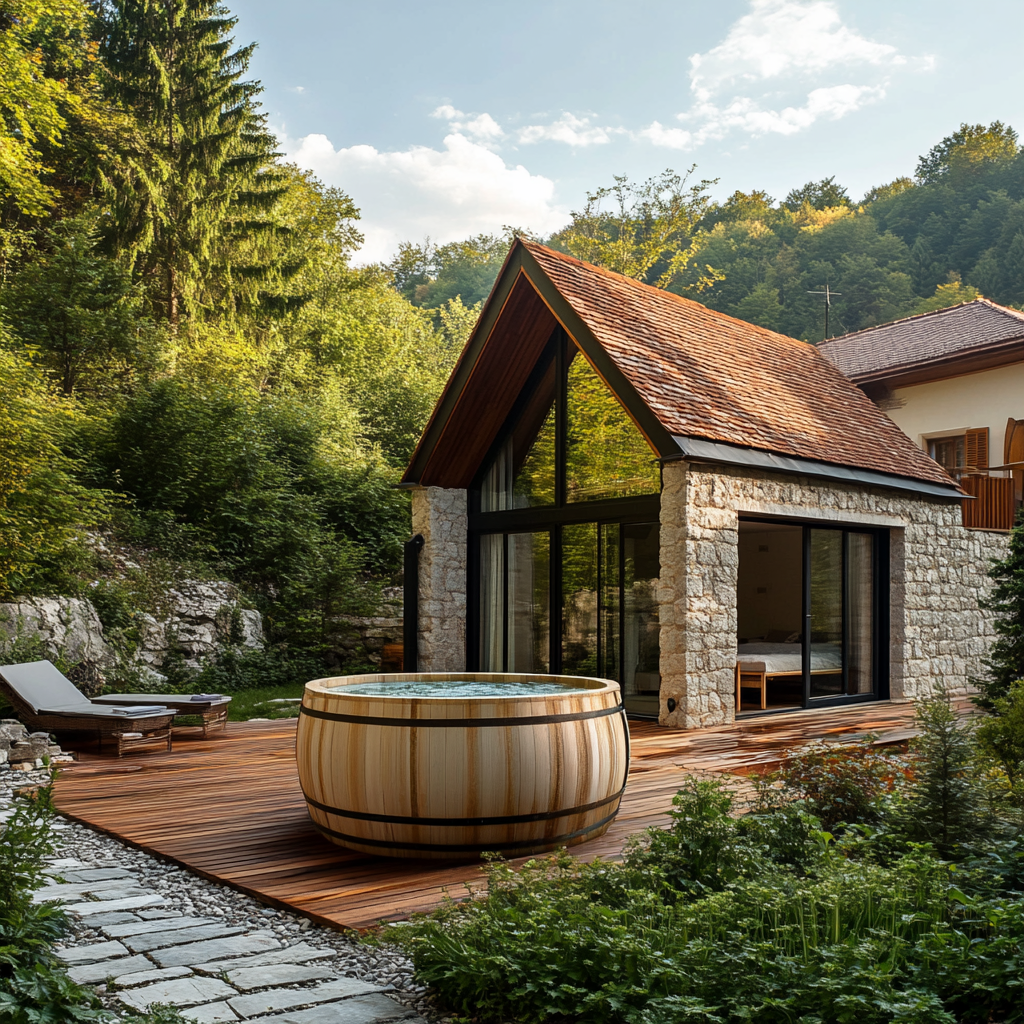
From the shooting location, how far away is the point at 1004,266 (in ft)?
93.4

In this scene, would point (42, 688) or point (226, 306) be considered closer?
point (42, 688)

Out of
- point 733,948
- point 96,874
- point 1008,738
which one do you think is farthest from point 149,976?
point 1008,738

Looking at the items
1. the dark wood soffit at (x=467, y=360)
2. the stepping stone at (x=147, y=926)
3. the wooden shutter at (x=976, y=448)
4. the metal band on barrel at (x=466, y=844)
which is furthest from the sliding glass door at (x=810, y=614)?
the stepping stone at (x=147, y=926)

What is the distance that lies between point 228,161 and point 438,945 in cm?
2001

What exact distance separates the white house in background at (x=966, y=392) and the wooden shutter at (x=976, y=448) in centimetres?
2

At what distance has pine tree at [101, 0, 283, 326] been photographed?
19.0m

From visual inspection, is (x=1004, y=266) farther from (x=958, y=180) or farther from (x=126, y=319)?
(x=126, y=319)

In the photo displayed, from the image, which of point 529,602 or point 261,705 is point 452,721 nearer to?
point 529,602

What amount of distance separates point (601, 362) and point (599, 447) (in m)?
1.07

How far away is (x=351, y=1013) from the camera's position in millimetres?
2686

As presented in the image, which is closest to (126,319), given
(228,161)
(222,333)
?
(222,333)

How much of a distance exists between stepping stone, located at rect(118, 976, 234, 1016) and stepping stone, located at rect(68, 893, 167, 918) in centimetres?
91

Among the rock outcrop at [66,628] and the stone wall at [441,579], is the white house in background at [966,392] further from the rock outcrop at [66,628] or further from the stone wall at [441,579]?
the rock outcrop at [66,628]

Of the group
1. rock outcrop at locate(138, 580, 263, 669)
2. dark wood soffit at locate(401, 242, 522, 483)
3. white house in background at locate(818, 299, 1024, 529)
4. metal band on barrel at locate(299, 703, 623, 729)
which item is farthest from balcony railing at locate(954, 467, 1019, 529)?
metal band on barrel at locate(299, 703, 623, 729)
